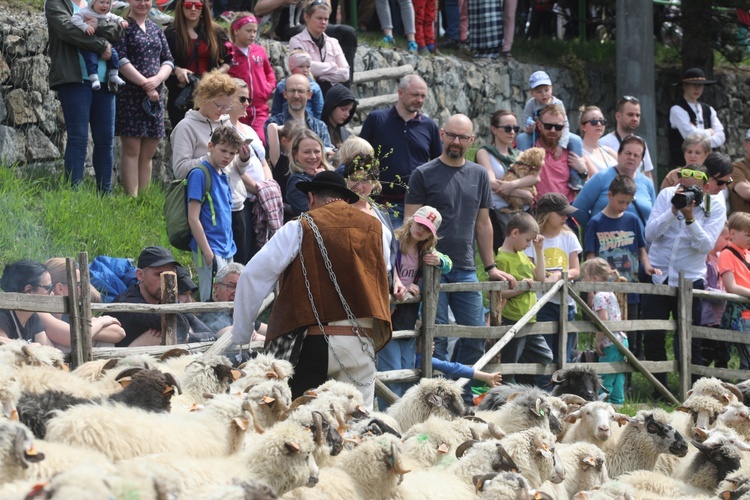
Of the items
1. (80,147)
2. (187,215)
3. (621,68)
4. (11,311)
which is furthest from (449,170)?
(621,68)

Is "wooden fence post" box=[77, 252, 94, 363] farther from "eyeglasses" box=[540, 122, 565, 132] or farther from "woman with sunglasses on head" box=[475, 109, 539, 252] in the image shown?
"eyeglasses" box=[540, 122, 565, 132]

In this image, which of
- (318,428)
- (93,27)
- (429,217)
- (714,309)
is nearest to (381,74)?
(714,309)

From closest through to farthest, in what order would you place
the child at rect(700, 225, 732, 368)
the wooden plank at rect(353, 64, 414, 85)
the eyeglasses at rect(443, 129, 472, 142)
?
the eyeglasses at rect(443, 129, 472, 142) → the child at rect(700, 225, 732, 368) → the wooden plank at rect(353, 64, 414, 85)

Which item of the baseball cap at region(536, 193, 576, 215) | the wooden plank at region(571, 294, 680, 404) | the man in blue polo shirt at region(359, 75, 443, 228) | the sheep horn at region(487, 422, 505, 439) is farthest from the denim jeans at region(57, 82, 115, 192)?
the sheep horn at region(487, 422, 505, 439)

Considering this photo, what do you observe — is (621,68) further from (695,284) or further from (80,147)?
(80,147)

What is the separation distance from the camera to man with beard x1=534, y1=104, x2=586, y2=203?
11.5m

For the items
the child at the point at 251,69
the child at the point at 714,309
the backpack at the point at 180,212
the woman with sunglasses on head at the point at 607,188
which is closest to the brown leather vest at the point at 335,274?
the backpack at the point at 180,212

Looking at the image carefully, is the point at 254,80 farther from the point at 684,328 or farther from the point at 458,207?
the point at 684,328

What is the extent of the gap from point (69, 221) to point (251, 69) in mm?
2456

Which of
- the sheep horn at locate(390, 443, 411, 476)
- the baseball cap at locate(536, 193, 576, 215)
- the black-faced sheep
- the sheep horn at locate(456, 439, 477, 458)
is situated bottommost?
the sheep horn at locate(456, 439, 477, 458)

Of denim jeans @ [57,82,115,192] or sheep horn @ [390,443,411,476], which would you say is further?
denim jeans @ [57,82,115,192]

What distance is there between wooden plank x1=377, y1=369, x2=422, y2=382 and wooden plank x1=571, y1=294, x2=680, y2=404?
2.07 meters

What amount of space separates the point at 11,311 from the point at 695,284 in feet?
22.7

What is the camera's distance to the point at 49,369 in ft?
20.7
